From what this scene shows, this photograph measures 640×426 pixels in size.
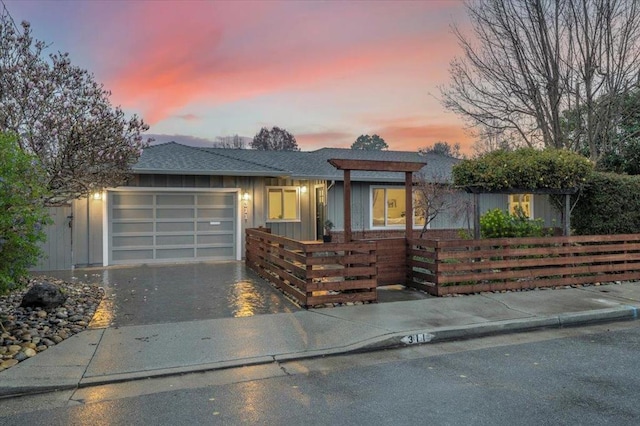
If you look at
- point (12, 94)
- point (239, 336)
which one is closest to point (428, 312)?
point (239, 336)

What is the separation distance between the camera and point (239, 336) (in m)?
5.73

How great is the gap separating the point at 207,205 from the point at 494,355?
32.9 feet

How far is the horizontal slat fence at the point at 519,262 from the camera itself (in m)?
8.34

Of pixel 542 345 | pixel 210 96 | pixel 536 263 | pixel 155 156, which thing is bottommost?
pixel 542 345

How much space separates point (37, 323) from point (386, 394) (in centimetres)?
491

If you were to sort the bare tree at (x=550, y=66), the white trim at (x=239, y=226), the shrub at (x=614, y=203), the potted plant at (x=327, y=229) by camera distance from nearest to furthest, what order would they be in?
the shrub at (x=614, y=203) → the bare tree at (x=550, y=66) → the white trim at (x=239, y=226) → the potted plant at (x=327, y=229)

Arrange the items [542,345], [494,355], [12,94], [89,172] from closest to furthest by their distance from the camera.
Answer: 1. [494,355]
2. [542,345]
3. [12,94]
4. [89,172]

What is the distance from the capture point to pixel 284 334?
5.84 m

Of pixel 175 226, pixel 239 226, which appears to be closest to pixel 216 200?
pixel 239 226

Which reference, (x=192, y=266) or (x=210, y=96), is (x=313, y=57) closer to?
(x=210, y=96)

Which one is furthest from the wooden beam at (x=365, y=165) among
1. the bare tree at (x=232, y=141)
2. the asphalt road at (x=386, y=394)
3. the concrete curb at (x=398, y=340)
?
the bare tree at (x=232, y=141)

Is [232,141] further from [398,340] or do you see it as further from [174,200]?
[398,340]

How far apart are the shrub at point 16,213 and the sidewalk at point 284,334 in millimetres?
1257

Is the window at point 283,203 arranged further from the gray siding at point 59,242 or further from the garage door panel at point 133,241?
the gray siding at point 59,242
